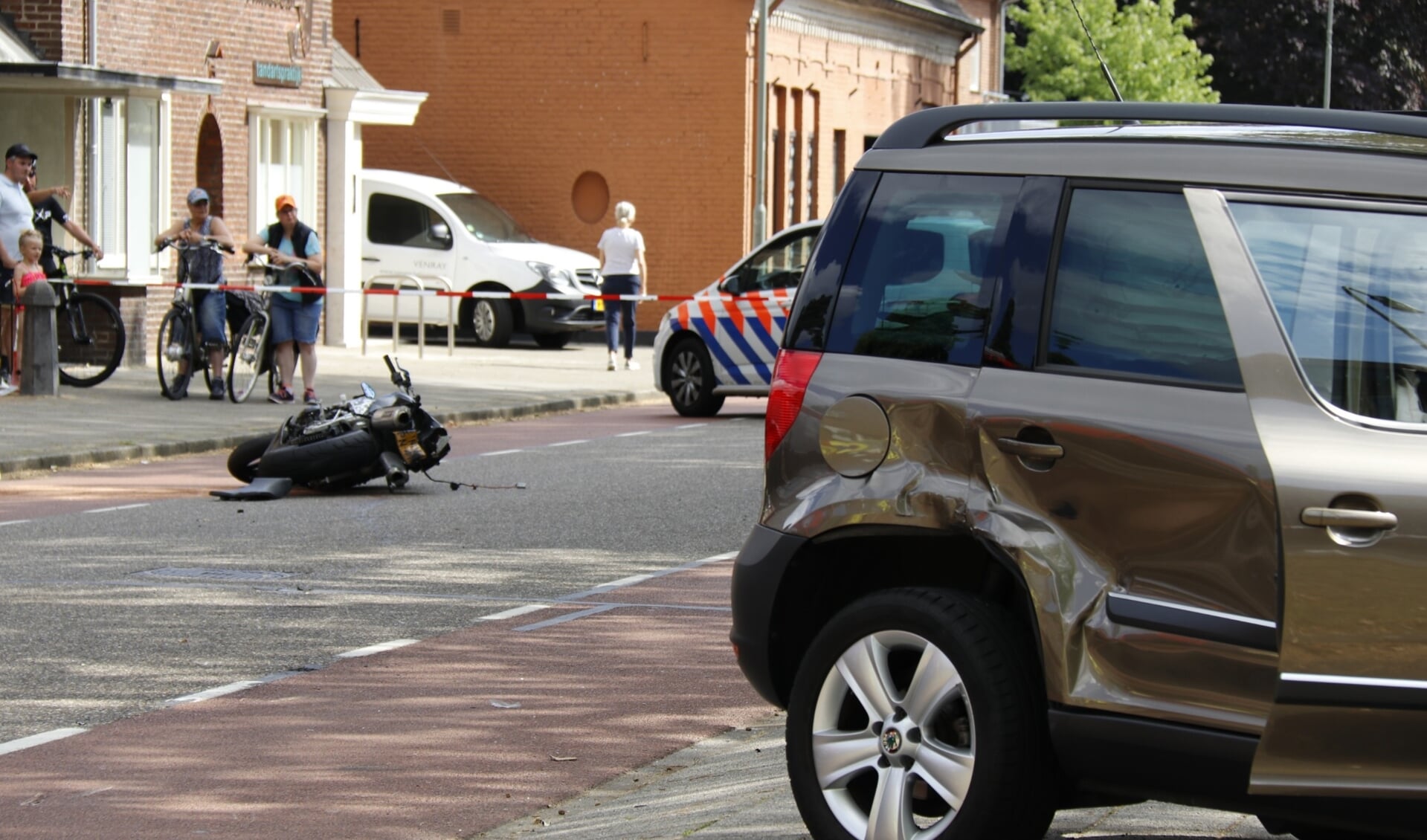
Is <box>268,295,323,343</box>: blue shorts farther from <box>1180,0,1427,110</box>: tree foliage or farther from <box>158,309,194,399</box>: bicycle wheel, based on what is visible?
<box>1180,0,1427,110</box>: tree foliage

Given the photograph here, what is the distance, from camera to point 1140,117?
529 cm

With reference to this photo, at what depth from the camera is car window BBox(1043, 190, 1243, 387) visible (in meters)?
4.82

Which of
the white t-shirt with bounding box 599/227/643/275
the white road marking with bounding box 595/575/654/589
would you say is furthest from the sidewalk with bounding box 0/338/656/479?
the white road marking with bounding box 595/575/654/589

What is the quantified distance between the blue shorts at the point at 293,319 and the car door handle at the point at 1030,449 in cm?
1559

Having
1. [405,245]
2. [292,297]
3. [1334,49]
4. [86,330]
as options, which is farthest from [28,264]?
[1334,49]

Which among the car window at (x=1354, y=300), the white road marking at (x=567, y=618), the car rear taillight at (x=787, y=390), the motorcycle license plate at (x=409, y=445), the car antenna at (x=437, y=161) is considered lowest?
the white road marking at (x=567, y=618)

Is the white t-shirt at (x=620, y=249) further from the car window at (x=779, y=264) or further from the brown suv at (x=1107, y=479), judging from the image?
the brown suv at (x=1107, y=479)

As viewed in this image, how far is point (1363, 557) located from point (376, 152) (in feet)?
108

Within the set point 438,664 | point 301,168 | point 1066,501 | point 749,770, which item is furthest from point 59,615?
point 301,168

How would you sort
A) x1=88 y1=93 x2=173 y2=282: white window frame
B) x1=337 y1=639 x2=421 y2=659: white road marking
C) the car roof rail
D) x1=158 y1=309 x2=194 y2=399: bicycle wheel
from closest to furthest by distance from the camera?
1. the car roof rail
2. x1=337 y1=639 x2=421 y2=659: white road marking
3. x1=158 y1=309 x2=194 y2=399: bicycle wheel
4. x1=88 y1=93 x2=173 y2=282: white window frame

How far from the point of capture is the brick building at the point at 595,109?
1366 inches

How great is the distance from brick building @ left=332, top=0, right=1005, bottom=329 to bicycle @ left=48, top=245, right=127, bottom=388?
14.8 m

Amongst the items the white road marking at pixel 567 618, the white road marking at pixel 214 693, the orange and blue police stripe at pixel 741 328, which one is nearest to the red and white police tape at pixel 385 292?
the orange and blue police stripe at pixel 741 328

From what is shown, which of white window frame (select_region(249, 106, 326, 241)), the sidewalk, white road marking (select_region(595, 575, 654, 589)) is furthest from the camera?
white window frame (select_region(249, 106, 326, 241))
